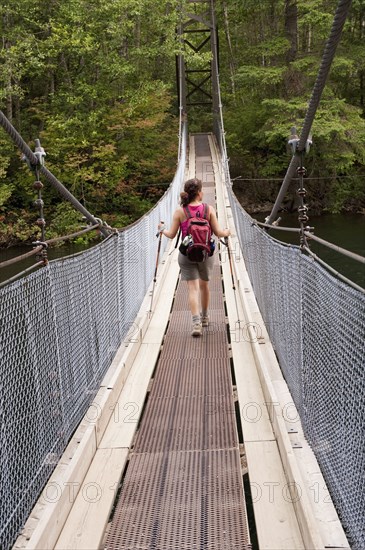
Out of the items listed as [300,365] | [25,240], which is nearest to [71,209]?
[25,240]

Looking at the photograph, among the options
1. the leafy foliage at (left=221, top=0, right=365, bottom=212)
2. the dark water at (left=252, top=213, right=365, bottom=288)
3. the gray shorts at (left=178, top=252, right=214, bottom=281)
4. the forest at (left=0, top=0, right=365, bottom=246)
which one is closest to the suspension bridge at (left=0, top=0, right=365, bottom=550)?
the gray shorts at (left=178, top=252, right=214, bottom=281)

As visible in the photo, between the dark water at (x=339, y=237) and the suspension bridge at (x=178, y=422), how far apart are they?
7.81m

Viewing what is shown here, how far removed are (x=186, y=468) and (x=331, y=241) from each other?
12135 mm

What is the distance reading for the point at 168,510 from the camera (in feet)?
6.77

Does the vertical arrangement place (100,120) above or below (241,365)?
above

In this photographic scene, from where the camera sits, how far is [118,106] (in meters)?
15.4

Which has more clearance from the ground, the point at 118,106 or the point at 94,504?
the point at 118,106

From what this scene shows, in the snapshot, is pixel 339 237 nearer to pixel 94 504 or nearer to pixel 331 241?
pixel 331 241

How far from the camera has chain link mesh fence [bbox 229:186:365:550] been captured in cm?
175

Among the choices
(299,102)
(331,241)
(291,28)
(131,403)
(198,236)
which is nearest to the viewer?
(131,403)

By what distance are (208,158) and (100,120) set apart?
3077mm

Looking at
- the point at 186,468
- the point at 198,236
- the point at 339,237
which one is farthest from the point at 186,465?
the point at 339,237

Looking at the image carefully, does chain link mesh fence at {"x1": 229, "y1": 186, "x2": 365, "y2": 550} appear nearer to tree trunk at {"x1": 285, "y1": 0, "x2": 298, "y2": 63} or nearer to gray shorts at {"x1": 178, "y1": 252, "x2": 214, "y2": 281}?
gray shorts at {"x1": 178, "y1": 252, "x2": 214, "y2": 281}

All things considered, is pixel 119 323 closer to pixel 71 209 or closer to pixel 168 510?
pixel 168 510
